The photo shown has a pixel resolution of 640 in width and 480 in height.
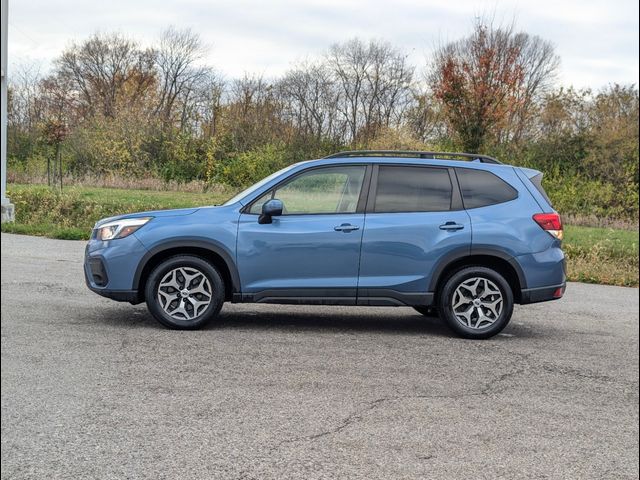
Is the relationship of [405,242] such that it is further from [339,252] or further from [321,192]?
[321,192]

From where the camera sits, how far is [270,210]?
697 cm

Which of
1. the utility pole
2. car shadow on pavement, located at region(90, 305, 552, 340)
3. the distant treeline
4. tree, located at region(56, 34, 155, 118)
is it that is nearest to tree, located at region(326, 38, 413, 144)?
the distant treeline

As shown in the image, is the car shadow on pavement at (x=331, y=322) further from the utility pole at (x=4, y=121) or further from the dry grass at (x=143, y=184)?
the utility pole at (x=4, y=121)

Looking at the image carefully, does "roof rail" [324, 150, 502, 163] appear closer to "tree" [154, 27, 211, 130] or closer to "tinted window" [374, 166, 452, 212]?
"tinted window" [374, 166, 452, 212]

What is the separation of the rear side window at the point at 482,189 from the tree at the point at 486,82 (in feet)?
32.0

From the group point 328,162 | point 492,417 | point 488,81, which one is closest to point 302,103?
point 488,81

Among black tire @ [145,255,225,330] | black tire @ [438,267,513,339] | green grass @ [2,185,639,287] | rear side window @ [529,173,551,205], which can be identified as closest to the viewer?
black tire @ [145,255,225,330]

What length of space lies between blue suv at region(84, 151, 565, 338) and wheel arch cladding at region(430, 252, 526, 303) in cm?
1

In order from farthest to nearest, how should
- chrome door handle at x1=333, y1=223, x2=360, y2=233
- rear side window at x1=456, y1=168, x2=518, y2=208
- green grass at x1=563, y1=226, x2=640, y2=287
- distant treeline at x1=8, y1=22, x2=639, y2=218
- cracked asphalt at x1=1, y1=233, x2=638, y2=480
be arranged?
distant treeline at x1=8, y1=22, x2=639, y2=218
green grass at x1=563, y1=226, x2=640, y2=287
rear side window at x1=456, y1=168, x2=518, y2=208
chrome door handle at x1=333, y1=223, x2=360, y2=233
cracked asphalt at x1=1, y1=233, x2=638, y2=480

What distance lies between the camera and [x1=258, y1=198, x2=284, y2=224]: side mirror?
6.97 meters

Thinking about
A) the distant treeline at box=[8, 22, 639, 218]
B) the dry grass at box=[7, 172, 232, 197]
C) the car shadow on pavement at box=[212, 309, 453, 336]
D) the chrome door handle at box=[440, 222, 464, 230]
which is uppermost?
the distant treeline at box=[8, 22, 639, 218]

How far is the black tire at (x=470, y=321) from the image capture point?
23.5 feet

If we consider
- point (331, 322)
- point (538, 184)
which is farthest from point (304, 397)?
point (538, 184)

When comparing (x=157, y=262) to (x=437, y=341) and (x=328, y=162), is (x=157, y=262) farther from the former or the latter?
(x=437, y=341)
